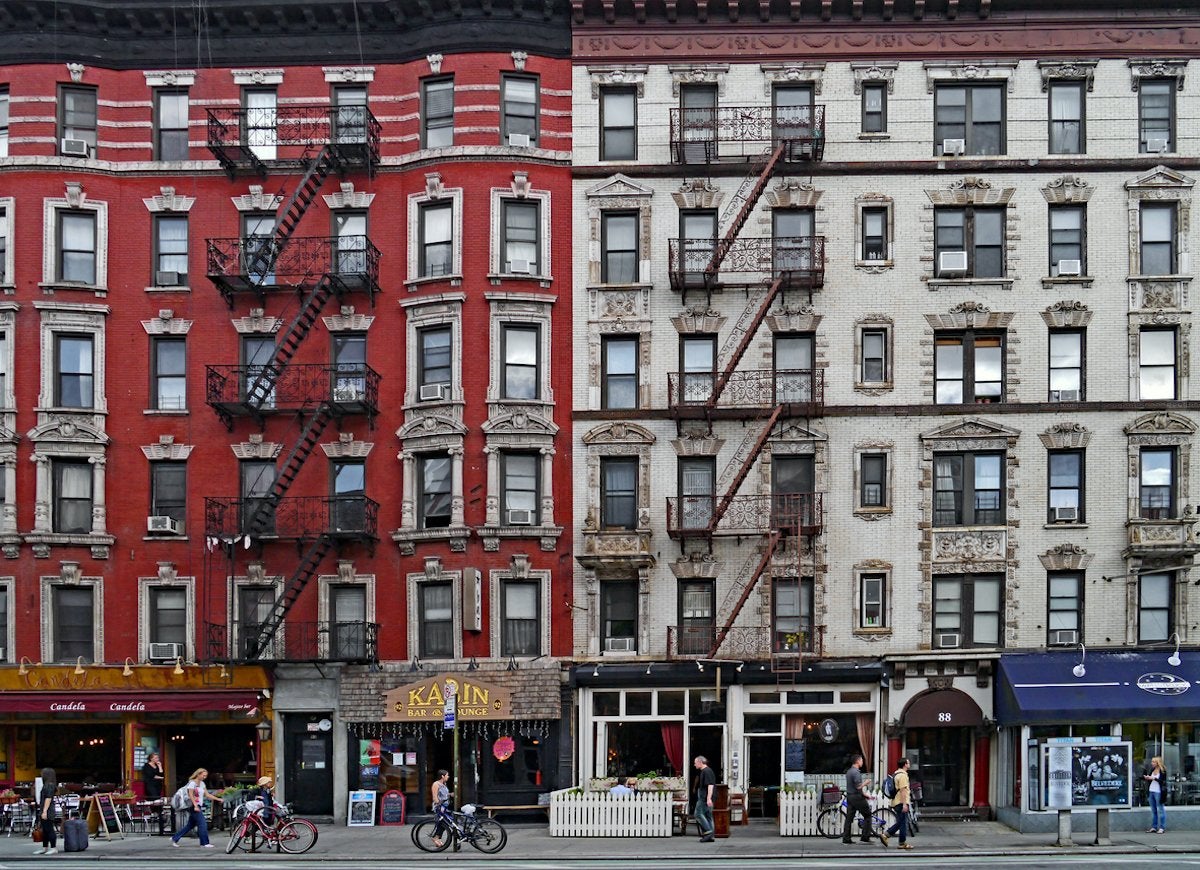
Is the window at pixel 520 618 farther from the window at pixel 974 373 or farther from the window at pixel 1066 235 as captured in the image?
the window at pixel 1066 235

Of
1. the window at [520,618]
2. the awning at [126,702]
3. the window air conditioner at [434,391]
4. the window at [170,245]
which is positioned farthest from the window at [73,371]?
the window at [520,618]

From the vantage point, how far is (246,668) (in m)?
33.2

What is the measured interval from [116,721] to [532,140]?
17.6 meters

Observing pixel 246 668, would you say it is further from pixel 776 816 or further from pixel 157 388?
pixel 776 816

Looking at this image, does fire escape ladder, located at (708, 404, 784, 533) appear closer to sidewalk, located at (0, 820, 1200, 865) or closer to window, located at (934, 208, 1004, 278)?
window, located at (934, 208, 1004, 278)

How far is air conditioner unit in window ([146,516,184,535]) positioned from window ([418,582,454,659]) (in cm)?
626

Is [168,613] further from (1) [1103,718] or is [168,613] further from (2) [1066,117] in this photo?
(2) [1066,117]

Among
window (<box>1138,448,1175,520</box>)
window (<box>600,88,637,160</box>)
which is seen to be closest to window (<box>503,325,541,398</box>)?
window (<box>600,88,637,160</box>)

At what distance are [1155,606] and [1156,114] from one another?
12.0 m

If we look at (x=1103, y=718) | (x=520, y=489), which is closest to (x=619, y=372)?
(x=520, y=489)

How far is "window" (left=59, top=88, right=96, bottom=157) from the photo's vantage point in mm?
34625

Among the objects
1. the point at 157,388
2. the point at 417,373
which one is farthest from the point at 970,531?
the point at 157,388

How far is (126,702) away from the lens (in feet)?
108

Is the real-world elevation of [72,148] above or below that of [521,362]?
above
